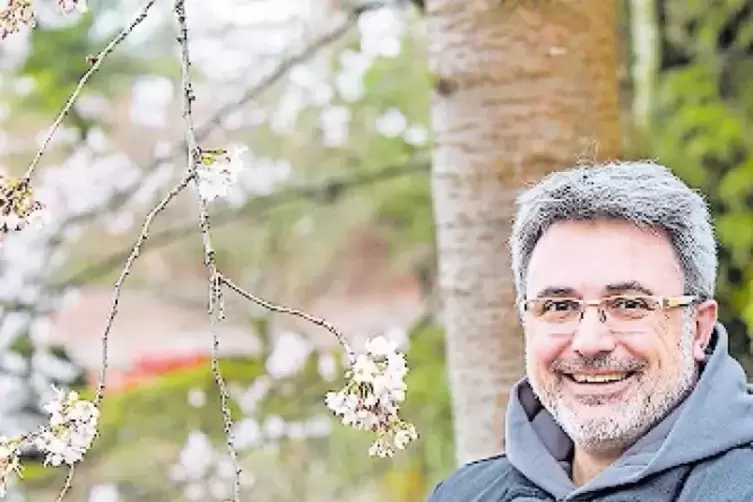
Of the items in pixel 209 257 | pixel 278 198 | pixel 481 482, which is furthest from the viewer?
pixel 278 198

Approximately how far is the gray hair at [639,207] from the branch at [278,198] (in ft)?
5.41

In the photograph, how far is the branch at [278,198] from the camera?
3537mm

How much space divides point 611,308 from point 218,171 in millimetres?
678

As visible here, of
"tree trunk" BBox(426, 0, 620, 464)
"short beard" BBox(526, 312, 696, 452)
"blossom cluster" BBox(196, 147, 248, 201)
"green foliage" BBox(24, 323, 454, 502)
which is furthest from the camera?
"green foliage" BBox(24, 323, 454, 502)

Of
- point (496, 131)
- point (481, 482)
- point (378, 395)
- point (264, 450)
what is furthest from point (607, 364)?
point (264, 450)

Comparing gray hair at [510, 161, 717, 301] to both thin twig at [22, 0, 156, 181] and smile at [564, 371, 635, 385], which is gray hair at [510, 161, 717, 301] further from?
thin twig at [22, 0, 156, 181]

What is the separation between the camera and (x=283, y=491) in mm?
4500

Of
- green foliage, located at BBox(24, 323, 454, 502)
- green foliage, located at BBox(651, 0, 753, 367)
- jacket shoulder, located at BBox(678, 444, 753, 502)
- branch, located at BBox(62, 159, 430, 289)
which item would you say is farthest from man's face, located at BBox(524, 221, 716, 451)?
green foliage, located at BBox(24, 323, 454, 502)

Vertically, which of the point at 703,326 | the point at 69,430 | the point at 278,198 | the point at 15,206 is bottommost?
the point at 69,430

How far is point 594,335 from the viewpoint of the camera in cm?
177

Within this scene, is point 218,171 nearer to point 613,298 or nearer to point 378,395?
point 378,395

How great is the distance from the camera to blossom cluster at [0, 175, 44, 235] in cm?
129

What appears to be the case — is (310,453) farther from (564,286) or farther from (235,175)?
(235,175)

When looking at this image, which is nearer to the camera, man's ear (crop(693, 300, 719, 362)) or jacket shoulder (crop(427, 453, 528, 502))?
man's ear (crop(693, 300, 719, 362))
